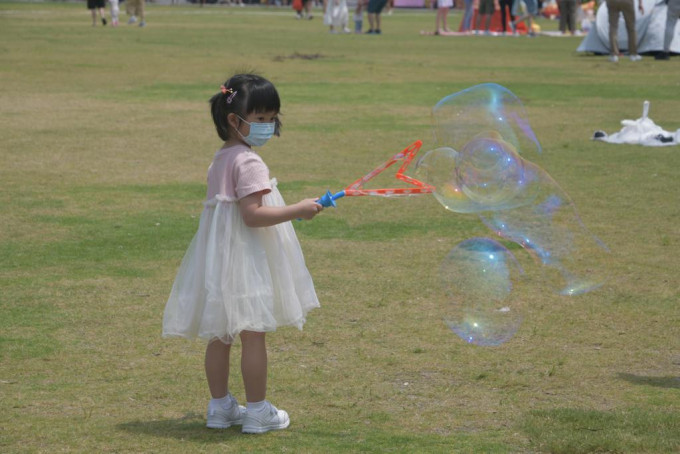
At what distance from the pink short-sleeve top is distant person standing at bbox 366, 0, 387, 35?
3018 centimetres

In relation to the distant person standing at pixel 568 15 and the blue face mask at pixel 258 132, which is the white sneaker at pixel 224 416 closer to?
the blue face mask at pixel 258 132

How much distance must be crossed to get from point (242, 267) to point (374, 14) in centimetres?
3225

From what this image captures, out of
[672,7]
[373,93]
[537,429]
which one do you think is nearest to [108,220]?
[537,429]

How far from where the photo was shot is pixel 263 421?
15.2 ft

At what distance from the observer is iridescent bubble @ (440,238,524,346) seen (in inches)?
230

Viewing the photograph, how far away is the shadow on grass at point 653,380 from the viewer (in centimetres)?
530

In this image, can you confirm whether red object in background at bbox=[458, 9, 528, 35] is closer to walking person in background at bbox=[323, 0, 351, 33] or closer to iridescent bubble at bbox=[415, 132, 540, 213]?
walking person in background at bbox=[323, 0, 351, 33]

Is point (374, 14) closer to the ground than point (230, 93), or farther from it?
closer to the ground

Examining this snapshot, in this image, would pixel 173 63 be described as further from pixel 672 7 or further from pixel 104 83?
pixel 672 7

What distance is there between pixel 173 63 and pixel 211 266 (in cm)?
1900

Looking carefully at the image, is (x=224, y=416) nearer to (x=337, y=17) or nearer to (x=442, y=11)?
(x=337, y=17)

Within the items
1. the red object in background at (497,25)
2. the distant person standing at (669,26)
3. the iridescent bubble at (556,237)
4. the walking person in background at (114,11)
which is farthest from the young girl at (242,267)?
the red object in background at (497,25)

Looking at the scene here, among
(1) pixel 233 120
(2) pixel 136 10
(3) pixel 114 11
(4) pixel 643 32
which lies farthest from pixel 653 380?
(2) pixel 136 10

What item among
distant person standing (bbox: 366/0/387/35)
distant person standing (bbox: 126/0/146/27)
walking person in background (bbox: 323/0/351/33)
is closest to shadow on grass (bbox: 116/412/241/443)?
distant person standing (bbox: 366/0/387/35)
